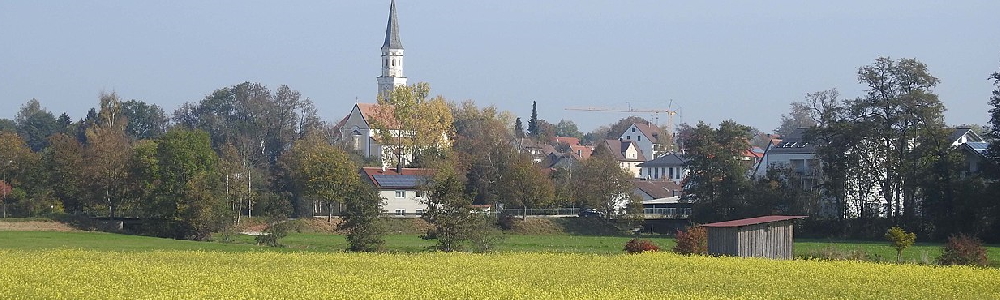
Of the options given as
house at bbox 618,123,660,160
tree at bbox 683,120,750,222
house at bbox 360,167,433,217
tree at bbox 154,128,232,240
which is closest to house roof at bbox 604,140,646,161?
house at bbox 618,123,660,160

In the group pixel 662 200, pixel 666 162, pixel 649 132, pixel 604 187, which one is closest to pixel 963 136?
pixel 662 200

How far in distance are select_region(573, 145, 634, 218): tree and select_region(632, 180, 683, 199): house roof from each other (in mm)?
16847

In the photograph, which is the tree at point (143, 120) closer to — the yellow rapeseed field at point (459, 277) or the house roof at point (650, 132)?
the house roof at point (650, 132)

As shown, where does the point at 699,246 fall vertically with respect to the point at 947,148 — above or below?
below

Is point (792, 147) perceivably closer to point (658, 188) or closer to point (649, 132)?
point (658, 188)

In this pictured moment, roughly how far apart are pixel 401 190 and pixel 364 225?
42.0 m

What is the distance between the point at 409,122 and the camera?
110m

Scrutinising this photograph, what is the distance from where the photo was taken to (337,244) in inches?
2704

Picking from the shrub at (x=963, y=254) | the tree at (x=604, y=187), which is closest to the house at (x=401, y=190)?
the tree at (x=604, y=187)

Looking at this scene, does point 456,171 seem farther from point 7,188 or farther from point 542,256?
point 542,256

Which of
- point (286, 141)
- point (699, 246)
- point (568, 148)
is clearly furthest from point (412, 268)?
point (568, 148)

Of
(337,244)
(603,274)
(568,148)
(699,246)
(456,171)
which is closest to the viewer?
(603,274)

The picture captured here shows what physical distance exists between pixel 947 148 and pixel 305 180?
45.6m

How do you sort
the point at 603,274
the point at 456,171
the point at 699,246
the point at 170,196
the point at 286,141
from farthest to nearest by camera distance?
1. the point at 286,141
2. the point at 456,171
3. the point at 170,196
4. the point at 699,246
5. the point at 603,274
